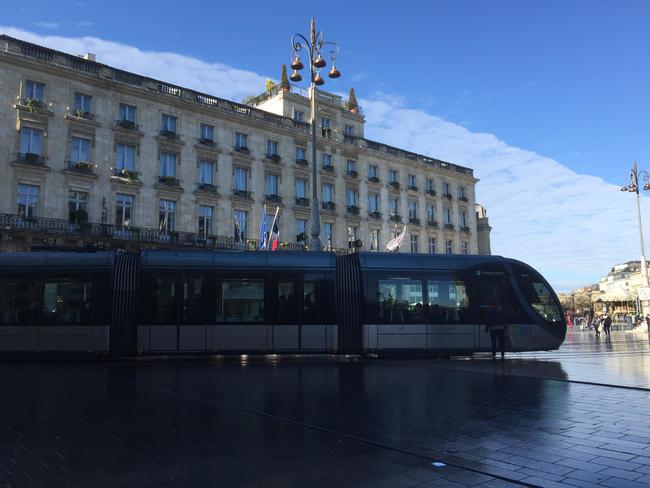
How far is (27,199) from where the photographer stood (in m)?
32.2

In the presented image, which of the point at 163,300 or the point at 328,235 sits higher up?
the point at 328,235

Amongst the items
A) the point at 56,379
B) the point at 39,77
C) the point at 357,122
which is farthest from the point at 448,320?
the point at 357,122

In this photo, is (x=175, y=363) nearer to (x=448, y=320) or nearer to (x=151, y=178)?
(x=448, y=320)

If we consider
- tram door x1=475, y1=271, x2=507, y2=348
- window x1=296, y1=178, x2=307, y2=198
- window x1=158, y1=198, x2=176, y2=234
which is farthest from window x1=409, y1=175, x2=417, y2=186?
tram door x1=475, y1=271, x2=507, y2=348

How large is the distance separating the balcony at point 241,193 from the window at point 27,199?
46.1 feet

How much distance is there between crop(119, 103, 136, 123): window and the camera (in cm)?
3663

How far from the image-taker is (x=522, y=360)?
16.1 m

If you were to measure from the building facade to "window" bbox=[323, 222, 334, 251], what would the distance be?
111 mm

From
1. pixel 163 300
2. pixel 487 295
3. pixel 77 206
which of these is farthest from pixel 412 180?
pixel 163 300

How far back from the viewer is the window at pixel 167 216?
37781 millimetres

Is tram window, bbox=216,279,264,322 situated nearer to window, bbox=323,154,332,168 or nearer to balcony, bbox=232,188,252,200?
balcony, bbox=232,188,252,200

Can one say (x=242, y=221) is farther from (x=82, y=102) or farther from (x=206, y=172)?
(x=82, y=102)

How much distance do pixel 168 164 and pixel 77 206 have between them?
7343 mm

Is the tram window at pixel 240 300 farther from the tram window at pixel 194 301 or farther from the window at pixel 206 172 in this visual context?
the window at pixel 206 172
